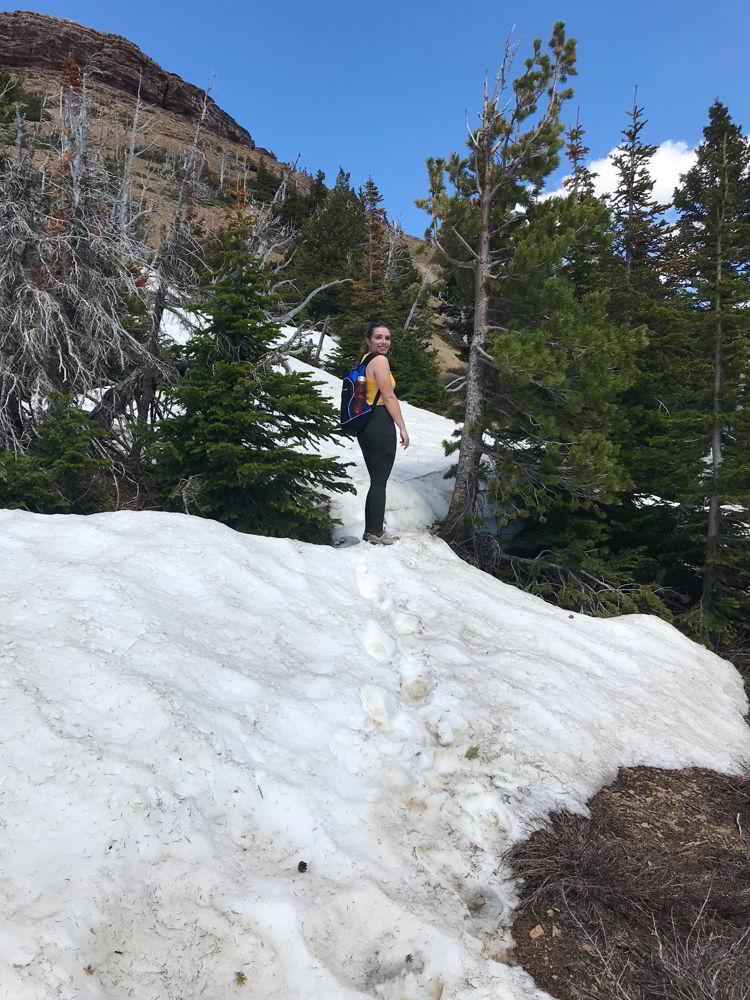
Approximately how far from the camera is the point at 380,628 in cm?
518

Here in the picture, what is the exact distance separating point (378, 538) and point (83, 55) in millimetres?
101756

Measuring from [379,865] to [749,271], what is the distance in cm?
1185

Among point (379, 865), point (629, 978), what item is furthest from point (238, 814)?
point (629, 978)

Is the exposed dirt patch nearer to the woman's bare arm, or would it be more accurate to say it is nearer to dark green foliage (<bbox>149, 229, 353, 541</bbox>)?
the woman's bare arm

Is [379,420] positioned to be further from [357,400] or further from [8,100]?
[8,100]

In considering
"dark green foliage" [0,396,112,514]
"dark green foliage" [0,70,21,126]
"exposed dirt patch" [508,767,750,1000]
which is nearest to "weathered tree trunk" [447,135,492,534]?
"dark green foliage" [0,396,112,514]

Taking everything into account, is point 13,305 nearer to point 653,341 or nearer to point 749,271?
point 653,341

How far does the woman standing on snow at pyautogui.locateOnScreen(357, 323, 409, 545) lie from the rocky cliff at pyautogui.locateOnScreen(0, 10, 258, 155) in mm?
79251

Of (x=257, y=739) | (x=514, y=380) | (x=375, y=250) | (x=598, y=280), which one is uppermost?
(x=375, y=250)

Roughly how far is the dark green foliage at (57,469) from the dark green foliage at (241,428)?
2.67ft

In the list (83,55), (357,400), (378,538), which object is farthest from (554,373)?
(83,55)

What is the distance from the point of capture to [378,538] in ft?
23.5

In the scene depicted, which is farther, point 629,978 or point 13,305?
point 13,305

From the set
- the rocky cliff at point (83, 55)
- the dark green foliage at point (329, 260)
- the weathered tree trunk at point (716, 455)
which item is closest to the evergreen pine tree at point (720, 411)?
Result: the weathered tree trunk at point (716, 455)
